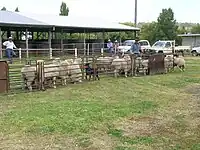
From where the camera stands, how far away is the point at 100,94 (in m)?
12.4

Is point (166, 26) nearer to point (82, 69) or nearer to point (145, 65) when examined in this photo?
point (145, 65)

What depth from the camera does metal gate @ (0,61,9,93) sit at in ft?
40.4

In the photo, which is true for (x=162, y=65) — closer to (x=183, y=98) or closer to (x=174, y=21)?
(x=183, y=98)

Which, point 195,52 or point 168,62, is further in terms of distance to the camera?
point 195,52

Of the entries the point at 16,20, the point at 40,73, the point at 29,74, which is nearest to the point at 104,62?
the point at 40,73

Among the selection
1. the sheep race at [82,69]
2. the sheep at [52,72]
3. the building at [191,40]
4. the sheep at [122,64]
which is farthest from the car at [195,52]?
the sheep at [52,72]

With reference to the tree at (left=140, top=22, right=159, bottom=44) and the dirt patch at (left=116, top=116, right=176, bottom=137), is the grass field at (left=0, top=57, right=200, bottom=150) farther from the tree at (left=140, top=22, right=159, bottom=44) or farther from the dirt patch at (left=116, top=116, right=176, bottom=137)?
the tree at (left=140, top=22, right=159, bottom=44)

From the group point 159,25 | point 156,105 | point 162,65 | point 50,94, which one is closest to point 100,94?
point 50,94

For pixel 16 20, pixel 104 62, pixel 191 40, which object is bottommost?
pixel 104 62

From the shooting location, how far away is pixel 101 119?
8.64 m

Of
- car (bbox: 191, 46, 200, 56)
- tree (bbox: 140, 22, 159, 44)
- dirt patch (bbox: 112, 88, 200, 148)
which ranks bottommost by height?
dirt patch (bbox: 112, 88, 200, 148)

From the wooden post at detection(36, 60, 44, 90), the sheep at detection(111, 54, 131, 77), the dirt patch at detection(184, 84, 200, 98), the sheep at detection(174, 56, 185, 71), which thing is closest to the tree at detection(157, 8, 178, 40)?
the sheep at detection(174, 56, 185, 71)

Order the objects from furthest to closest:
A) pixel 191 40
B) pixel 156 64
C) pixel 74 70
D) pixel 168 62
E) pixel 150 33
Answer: pixel 150 33
pixel 191 40
pixel 168 62
pixel 156 64
pixel 74 70

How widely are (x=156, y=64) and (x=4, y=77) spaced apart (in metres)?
9.32
